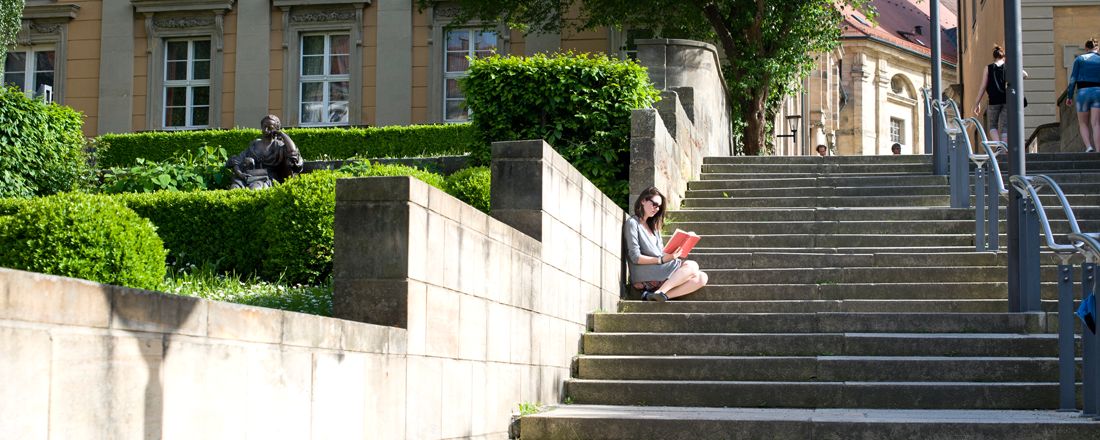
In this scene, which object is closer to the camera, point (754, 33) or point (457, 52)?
point (754, 33)

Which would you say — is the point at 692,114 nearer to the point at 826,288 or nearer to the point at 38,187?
the point at 826,288

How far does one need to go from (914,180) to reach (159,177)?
8.13 meters

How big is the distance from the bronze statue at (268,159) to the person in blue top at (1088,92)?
31.1 feet

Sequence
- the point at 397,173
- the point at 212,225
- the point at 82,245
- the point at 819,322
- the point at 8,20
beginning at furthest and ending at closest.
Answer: the point at 8,20 → the point at 397,173 → the point at 212,225 → the point at 819,322 → the point at 82,245

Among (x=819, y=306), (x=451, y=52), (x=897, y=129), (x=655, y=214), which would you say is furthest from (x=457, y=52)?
(x=897, y=129)

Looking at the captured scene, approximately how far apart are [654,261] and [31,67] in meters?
21.9

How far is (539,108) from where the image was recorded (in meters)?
13.7

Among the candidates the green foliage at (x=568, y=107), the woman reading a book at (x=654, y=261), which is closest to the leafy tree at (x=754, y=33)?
the green foliage at (x=568, y=107)

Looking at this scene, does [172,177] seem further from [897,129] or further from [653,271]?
[897,129]

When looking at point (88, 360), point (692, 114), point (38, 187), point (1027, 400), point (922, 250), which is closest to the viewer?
point (88, 360)

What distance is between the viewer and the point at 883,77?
66188mm

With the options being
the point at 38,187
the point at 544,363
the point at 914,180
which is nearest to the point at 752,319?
the point at 544,363

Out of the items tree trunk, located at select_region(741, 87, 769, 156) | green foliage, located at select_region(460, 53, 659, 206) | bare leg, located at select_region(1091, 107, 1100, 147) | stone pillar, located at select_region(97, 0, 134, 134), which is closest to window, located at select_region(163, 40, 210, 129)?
stone pillar, located at select_region(97, 0, 134, 134)

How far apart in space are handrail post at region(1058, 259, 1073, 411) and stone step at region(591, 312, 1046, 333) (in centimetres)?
149
